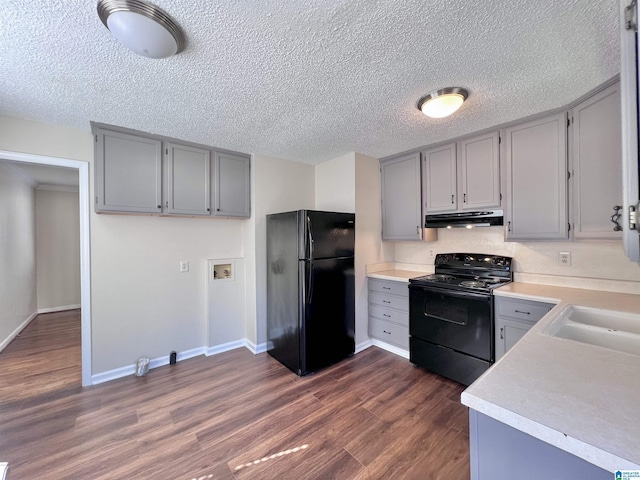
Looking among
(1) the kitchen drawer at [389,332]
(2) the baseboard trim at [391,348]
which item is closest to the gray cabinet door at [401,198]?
(1) the kitchen drawer at [389,332]

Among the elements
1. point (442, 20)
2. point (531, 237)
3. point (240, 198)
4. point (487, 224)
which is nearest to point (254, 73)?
point (442, 20)

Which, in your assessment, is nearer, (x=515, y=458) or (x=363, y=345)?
(x=515, y=458)

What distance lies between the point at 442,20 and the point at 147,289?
322 cm

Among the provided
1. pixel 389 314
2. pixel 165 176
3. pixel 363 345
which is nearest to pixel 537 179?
pixel 389 314

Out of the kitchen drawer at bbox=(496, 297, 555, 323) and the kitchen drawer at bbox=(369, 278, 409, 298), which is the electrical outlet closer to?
the kitchen drawer at bbox=(496, 297, 555, 323)

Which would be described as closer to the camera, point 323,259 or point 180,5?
point 180,5

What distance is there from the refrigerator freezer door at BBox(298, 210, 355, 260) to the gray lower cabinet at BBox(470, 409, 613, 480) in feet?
6.51

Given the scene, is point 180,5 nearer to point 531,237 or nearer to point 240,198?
point 240,198

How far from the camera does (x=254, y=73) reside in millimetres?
1629

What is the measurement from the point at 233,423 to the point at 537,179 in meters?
3.12

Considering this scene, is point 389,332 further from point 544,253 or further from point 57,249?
point 57,249

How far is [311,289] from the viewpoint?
8.70 feet

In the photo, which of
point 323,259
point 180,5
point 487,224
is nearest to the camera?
point 180,5

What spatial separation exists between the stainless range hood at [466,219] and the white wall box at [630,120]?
1872mm
